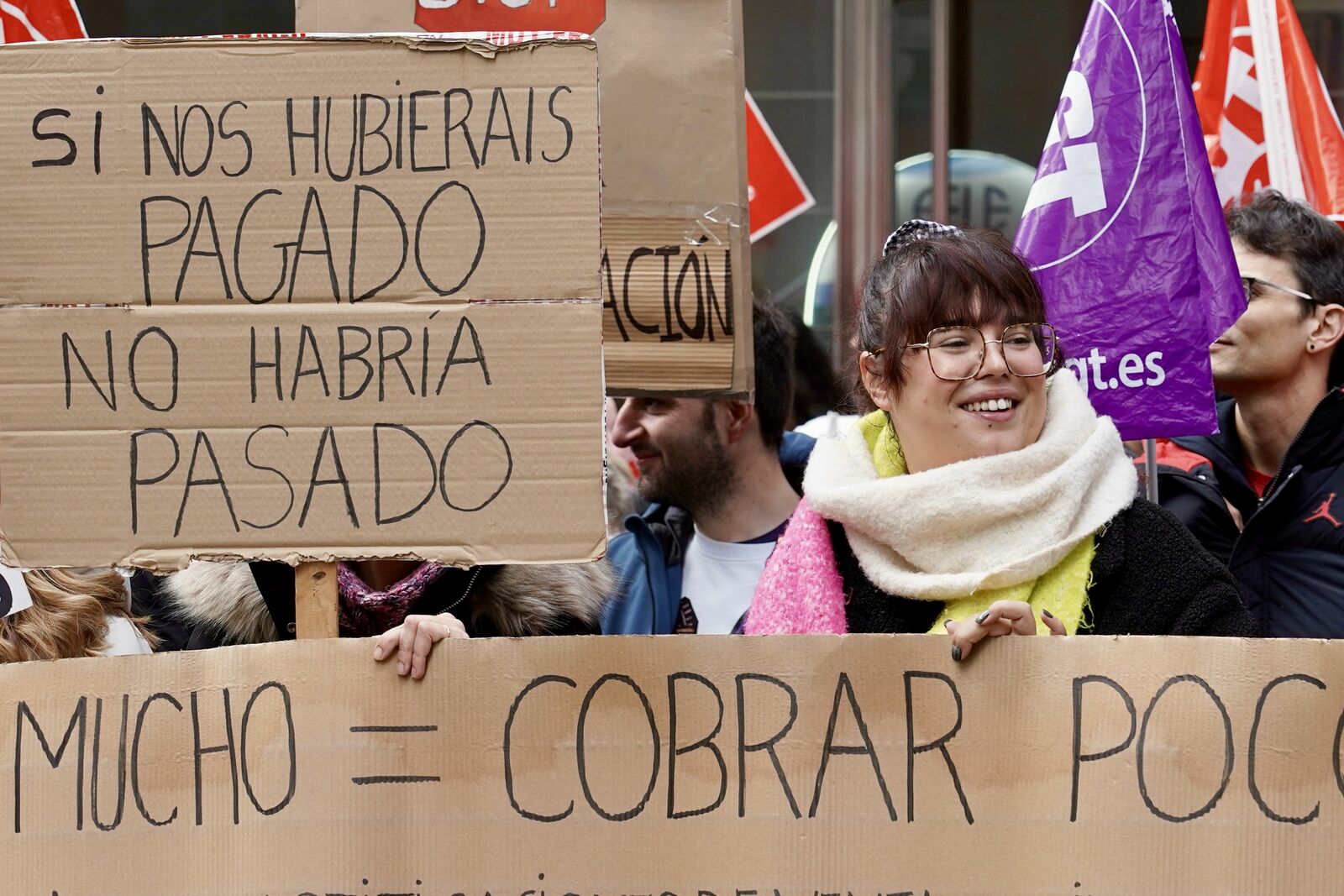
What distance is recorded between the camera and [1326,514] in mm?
2721

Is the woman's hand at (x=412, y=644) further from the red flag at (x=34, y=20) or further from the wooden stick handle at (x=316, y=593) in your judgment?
the red flag at (x=34, y=20)

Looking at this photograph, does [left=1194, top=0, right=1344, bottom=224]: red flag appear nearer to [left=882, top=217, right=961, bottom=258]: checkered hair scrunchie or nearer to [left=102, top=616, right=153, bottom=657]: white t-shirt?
[left=882, top=217, right=961, bottom=258]: checkered hair scrunchie

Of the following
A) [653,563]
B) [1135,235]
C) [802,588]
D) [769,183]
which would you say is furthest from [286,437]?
[769,183]

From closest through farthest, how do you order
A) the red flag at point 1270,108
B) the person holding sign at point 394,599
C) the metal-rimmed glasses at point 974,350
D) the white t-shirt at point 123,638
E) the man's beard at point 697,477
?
the metal-rimmed glasses at point 974,350
the person holding sign at point 394,599
the white t-shirt at point 123,638
the man's beard at point 697,477
the red flag at point 1270,108

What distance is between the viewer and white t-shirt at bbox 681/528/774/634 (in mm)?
3152

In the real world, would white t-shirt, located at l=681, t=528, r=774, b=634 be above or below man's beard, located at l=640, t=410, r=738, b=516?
below

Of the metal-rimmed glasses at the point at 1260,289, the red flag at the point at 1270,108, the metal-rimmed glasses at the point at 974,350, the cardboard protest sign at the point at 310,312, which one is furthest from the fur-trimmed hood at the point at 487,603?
the red flag at the point at 1270,108

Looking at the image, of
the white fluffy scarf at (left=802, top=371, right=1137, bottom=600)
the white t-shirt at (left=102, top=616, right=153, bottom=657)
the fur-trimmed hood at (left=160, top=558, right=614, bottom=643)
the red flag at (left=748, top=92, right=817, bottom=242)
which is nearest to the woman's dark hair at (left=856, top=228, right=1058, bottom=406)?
the white fluffy scarf at (left=802, top=371, right=1137, bottom=600)

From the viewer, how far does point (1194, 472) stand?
3.03m

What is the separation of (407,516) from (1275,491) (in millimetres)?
1650

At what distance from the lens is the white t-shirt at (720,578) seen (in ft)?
10.3

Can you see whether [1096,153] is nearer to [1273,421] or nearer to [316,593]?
[1273,421]

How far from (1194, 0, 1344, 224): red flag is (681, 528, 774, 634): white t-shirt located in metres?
1.45

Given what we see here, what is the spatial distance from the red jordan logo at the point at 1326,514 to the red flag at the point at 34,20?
2667mm
